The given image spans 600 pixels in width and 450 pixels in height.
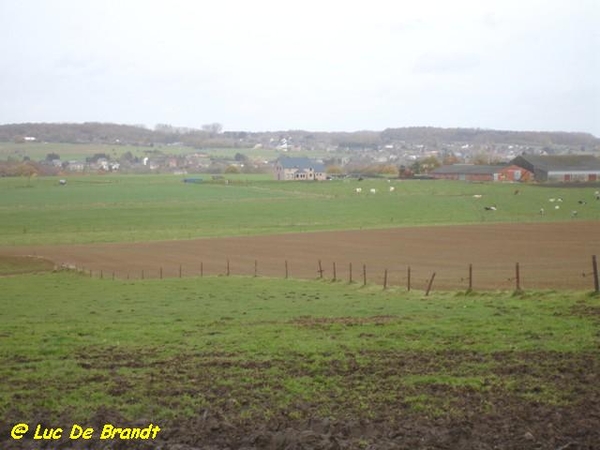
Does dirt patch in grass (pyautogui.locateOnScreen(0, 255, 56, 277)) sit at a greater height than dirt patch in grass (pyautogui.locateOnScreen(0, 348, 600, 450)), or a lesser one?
lesser

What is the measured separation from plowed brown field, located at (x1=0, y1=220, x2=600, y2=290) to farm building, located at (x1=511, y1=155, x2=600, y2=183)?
216 ft

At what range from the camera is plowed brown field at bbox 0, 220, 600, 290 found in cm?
3456

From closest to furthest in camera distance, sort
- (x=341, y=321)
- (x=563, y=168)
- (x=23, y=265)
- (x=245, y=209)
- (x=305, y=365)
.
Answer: (x=305, y=365) < (x=341, y=321) < (x=23, y=265) < (x=245, y=209) < (x=563, y=168)

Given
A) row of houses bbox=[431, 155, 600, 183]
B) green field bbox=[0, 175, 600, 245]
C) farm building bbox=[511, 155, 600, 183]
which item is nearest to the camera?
green field bbox=[0, 175, 600, 245]

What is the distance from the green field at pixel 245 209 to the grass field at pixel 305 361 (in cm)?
4385

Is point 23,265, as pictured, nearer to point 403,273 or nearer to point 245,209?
point 403,273

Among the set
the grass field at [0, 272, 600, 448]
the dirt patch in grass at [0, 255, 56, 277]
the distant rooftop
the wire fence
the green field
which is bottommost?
the green field

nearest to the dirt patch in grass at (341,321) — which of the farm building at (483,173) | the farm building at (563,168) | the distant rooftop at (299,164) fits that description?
the farm building at (563,168)

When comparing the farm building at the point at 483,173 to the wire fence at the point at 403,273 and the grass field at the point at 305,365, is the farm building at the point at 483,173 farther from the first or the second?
the grass field at the point at 305,365

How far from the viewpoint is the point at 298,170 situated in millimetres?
174125

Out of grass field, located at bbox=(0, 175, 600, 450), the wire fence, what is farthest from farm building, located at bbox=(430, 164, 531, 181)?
grass field, located at bbox=(0, 175, 600, 450)

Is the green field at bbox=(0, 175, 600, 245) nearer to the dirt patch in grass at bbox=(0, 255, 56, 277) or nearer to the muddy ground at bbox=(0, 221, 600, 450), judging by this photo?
the dirt patch in grass at bbox=(0, 255, 56, 277)

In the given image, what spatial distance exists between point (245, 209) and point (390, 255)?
46.5 metres

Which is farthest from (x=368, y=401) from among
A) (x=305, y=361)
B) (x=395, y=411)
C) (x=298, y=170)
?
(x=298, y=170)
